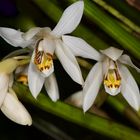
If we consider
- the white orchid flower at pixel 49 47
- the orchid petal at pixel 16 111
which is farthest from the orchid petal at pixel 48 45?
the orchid petal at pixel 16 111

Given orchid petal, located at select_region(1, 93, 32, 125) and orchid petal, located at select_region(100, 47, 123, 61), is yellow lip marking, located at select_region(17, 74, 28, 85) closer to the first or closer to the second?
orchid petal, located at select_region(1, 93, 32, 125)

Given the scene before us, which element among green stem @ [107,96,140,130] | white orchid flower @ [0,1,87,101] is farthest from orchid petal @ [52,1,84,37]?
green stem @ [107,96,140,130]

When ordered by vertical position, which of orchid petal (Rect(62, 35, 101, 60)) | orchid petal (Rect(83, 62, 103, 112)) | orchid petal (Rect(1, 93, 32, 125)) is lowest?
orchid petal (Rect(1, 93, 32, 125))

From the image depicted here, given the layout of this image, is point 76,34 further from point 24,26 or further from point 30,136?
point 30,136

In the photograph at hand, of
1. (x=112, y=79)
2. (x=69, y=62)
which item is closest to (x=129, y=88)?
(x=112, y=79)

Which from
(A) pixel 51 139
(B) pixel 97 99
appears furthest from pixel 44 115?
(B) pixel 97 99
